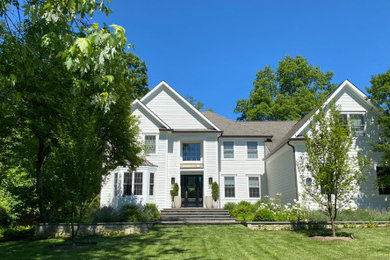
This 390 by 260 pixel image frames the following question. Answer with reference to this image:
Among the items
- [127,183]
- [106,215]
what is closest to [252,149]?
[127,183]

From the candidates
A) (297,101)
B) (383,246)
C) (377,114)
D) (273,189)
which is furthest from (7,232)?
(297,101)

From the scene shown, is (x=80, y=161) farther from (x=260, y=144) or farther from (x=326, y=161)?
(x=260, y=144)

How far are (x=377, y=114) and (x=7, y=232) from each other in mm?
23408

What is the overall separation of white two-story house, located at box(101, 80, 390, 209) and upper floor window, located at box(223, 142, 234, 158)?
0.09 m

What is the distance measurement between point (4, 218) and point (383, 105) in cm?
2385

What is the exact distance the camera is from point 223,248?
1026 cm

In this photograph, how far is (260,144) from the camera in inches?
1009

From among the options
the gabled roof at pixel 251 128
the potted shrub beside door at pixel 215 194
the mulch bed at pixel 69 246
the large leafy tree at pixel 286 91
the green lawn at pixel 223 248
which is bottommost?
the mulch bed at pixel 69 246

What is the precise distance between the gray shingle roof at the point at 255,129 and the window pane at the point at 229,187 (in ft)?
12.5

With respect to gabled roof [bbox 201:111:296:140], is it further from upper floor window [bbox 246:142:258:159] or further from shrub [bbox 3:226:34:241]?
shrub [bbox 3:226:34:241]

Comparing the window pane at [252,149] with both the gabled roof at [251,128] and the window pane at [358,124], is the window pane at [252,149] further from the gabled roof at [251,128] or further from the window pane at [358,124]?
the window pane at [358,124]

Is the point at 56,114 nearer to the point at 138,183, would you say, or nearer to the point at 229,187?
the point at 138,183

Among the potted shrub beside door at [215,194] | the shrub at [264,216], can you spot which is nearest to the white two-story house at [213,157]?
the potted shrub beside door at [215,194]

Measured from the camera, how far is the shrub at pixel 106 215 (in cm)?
1640
